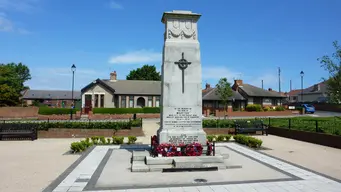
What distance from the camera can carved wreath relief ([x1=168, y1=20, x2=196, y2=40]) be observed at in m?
10.6

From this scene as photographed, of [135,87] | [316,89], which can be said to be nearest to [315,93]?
[316,89]

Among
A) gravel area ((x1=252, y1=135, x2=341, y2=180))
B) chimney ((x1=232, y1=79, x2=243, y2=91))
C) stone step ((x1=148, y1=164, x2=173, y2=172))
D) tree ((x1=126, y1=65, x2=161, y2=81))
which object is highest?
tree ((x1=126, y1=65, x2=161, y2=81))

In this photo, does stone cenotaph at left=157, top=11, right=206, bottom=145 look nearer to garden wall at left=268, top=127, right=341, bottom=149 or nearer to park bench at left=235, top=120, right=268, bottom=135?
garden wall at left=268, top=127, right=341, bottom=149

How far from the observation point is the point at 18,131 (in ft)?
57.2

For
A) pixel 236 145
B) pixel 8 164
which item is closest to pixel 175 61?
pixel 236 145

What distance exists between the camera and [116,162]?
408 inches

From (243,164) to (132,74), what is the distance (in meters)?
67.3

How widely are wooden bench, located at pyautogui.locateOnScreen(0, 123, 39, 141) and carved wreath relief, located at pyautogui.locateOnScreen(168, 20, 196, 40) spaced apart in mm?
12424

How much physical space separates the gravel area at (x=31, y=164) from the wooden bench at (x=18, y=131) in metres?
0.94

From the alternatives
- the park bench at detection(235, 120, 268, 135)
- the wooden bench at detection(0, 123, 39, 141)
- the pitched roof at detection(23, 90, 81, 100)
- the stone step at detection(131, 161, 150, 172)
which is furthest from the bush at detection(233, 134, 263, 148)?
the pitched roof at detection(23, 90, 81, 100)

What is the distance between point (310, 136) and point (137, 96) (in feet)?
112

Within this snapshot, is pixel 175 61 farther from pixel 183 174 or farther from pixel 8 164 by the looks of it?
pixel 8 164

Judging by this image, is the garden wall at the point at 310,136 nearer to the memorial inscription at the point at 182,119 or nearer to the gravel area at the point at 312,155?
the gravel area at the point at 312,155

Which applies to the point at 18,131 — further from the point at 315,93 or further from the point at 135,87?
the point at 315,93
